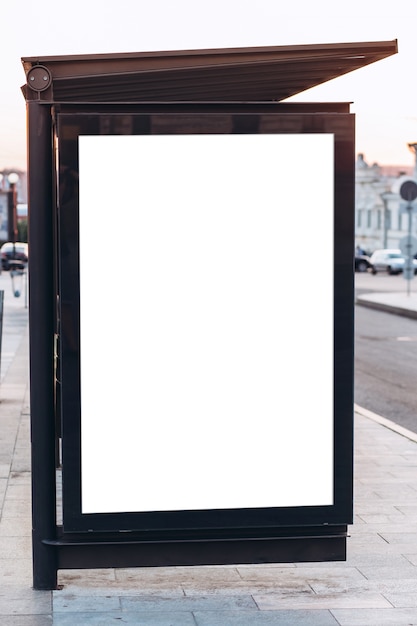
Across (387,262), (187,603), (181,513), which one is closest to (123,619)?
(187,603)

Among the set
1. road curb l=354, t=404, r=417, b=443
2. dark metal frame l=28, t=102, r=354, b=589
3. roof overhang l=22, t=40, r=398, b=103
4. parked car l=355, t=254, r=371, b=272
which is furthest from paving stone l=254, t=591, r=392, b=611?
parked car l=355, t=254, r=371, b=272

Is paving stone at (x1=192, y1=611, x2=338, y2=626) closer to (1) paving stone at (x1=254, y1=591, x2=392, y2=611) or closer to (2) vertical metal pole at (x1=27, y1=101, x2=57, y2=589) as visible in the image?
(1) paving stone at (x1=254, y1=591, x2=392, y2=611)

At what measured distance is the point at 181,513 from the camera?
5555 millimetres

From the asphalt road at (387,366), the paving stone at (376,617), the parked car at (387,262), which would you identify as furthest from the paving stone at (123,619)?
the parked car at (387,262)

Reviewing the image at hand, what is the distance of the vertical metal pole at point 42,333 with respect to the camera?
5.53 m

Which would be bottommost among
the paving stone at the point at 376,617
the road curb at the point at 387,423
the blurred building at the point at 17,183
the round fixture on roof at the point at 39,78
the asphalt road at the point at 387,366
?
the asphalt road at the point at 387,366

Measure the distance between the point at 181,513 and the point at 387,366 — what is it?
40.6 ft

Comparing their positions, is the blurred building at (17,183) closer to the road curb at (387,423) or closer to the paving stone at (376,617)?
the paving stone at (376,617)

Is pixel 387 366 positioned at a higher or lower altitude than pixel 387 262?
lower

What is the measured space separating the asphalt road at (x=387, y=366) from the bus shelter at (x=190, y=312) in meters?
6.55

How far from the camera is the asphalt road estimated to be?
44.0 feet

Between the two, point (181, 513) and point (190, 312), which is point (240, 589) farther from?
point (190, 312)

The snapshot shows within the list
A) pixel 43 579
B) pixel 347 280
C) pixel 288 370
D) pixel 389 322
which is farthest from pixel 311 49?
pixel 389 322

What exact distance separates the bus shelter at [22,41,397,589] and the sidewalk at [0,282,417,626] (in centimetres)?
21
